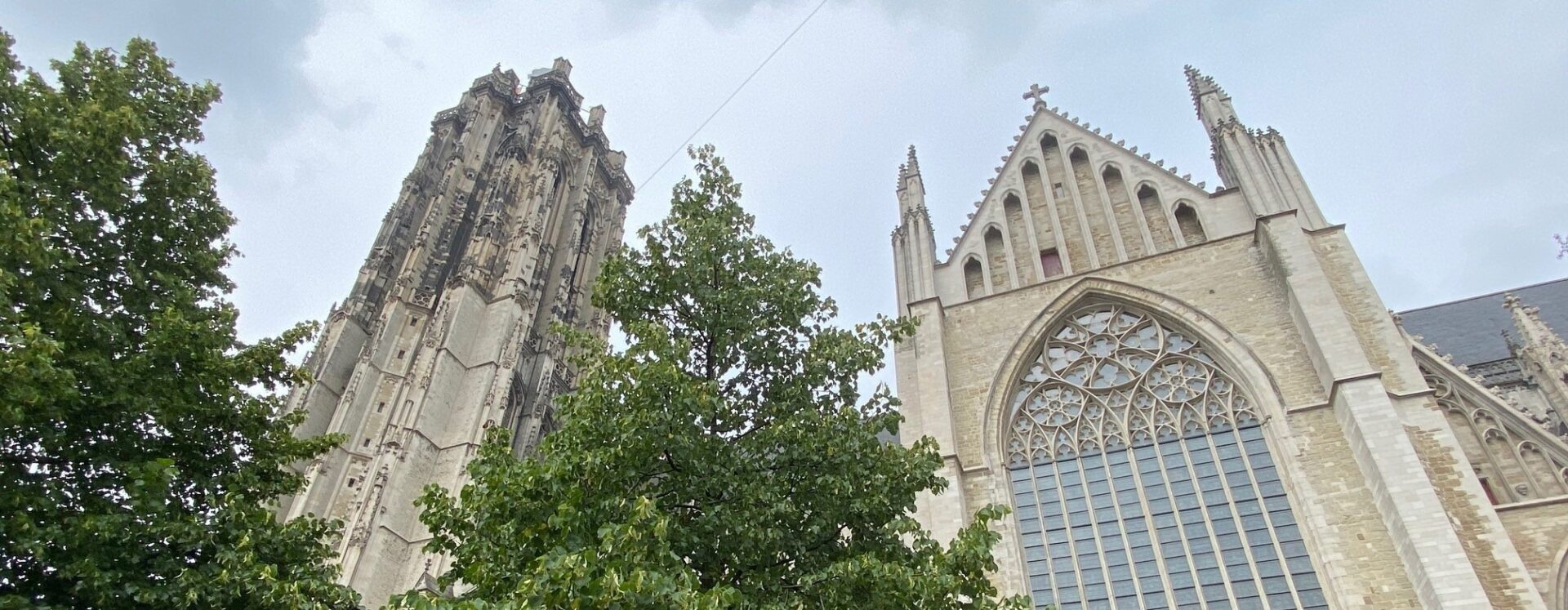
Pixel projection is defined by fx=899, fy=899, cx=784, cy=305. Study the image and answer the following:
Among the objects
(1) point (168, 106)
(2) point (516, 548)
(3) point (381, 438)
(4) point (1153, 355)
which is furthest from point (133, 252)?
(3) point (381, 438)

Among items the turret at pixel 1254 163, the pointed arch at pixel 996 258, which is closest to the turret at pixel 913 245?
the pointed arch at pixel 996 258

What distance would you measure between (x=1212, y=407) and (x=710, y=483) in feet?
32.9

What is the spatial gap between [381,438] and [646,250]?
64.8 feet

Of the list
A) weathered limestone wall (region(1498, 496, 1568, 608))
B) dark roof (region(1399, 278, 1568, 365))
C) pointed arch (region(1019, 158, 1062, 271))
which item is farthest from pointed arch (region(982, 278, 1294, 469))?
dark roof (region(1399, 278, 1568, 365))

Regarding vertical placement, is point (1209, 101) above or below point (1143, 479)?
above

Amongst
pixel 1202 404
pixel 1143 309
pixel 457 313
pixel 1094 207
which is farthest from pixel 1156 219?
pixel 457 313

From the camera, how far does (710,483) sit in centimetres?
704

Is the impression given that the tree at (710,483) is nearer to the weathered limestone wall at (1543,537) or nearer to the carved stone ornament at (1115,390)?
the carved stone ornament at (1115,390)

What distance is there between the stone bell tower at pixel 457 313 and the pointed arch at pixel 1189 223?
43.6 ft

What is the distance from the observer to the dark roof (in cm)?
2028

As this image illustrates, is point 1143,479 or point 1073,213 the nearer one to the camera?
point 1143,479

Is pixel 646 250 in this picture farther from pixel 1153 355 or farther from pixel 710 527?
pixel 1153 355

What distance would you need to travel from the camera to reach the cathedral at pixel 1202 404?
1157 cm

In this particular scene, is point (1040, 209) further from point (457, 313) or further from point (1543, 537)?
point (457, 313)
